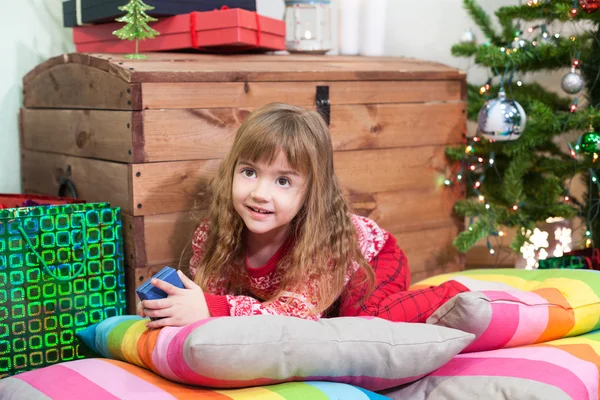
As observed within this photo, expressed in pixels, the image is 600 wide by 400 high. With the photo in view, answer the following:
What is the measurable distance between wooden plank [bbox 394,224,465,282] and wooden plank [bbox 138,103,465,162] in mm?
245

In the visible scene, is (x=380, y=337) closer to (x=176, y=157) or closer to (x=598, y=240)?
(x=176, y=157)

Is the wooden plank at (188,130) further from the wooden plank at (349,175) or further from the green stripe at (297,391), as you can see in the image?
the green stripe at (297,391)

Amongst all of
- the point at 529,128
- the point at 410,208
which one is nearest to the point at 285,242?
the point at 410,208

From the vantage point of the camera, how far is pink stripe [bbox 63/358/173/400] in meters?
1.07

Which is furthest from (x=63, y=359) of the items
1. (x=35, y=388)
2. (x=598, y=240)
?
(x=598, y=240)

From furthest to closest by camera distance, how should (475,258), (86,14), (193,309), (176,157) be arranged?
1. (475,258)
2. (86,14)
3. (176,157)
4. (193,309)

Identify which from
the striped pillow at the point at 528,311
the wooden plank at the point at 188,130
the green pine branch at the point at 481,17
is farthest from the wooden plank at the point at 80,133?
the green pine branch at the point at 481,17

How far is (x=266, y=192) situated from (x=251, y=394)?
40 cm

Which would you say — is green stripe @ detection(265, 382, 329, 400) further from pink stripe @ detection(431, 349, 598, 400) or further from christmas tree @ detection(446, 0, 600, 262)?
christmas tree @ detection(446, 0, 600, 262)

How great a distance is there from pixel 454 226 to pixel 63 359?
114 cm

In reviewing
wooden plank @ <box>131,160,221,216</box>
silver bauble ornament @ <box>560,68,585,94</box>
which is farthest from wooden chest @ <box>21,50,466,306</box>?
silver bauble ornament @ <box>560,68,585,94</box>

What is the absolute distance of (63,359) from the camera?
144cm

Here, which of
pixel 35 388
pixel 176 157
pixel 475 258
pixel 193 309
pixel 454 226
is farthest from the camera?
pixel 475 258

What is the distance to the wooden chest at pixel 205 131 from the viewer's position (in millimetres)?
1506
